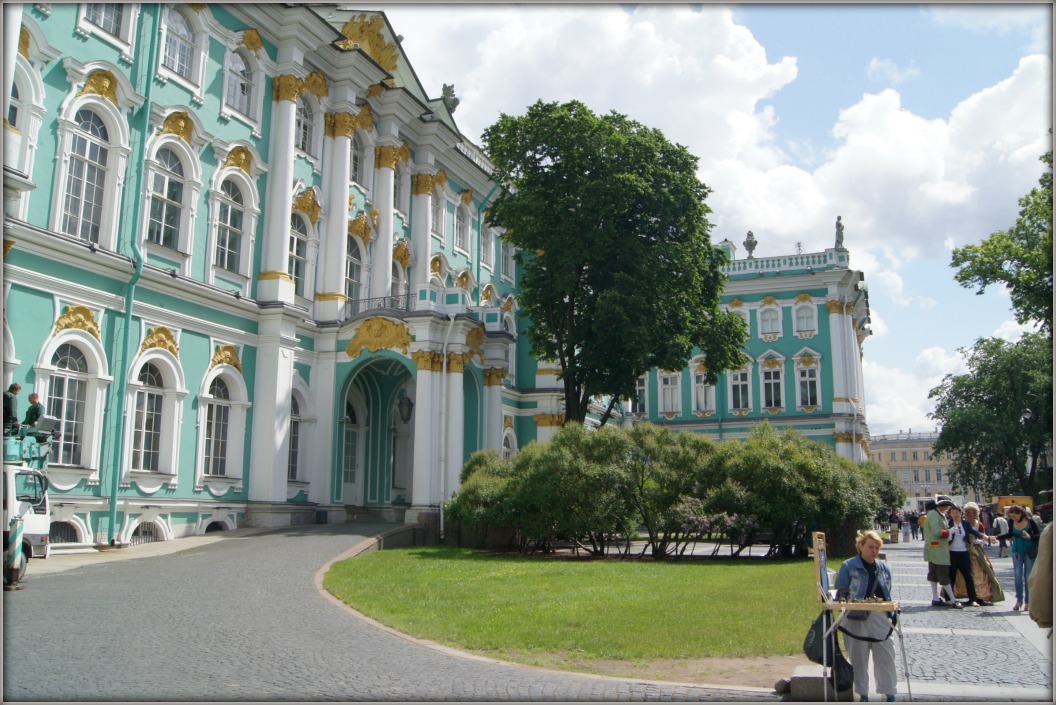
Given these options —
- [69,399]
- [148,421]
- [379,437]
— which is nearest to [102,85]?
[69,399]

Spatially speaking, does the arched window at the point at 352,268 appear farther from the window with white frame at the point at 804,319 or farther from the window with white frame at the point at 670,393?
the window with white frame at the point at 804,319

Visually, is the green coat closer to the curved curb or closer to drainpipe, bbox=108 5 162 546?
the curved curb

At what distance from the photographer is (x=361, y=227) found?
1192 inches

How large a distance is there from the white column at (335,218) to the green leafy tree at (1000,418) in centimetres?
3777

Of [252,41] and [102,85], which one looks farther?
[252,41]

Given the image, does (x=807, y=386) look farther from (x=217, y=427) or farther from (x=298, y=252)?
(x=217, y=427)

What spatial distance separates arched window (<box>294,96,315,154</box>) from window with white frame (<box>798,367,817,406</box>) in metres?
35.7

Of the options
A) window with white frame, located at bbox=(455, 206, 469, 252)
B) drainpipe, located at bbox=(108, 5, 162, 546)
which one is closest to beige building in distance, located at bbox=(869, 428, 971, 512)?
window with white frame, located at bbox=(455, 206, 469, 252)

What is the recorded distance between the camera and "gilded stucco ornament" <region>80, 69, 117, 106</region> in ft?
67.6

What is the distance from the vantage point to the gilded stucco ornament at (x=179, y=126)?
22.8 m

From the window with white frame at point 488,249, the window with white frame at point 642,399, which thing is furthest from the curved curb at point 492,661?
the window with white frame at point 642,399

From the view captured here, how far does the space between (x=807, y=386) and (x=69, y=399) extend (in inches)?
1711

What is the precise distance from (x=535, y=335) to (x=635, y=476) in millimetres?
9674

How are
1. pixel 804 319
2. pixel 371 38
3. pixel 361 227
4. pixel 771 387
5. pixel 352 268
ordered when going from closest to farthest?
pixel 361 227, pixel 352 268, pixel 371 38, pixel 804 319, pixel 771 387
